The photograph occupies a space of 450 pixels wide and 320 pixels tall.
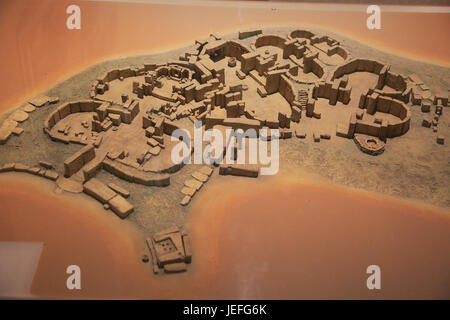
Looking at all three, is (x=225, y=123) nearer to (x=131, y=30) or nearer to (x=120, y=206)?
(x=120, y=206)

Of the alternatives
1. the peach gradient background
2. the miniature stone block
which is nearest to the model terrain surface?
the miniature stone block

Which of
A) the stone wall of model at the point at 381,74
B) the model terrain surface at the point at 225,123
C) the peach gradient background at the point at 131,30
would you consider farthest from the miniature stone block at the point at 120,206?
the stone wall of model at the point at 381,74

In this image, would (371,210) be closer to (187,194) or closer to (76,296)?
(187,194)

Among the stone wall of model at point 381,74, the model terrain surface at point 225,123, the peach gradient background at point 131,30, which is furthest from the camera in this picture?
the peach gradient background at point 131,30

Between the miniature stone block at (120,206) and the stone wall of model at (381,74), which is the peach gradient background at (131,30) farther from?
the miniature stone block at (120,206)

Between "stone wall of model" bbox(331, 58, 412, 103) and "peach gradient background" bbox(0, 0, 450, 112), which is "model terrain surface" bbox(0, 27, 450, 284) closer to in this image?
"stone wall of model" bbox(331, 58, 412, 103)
